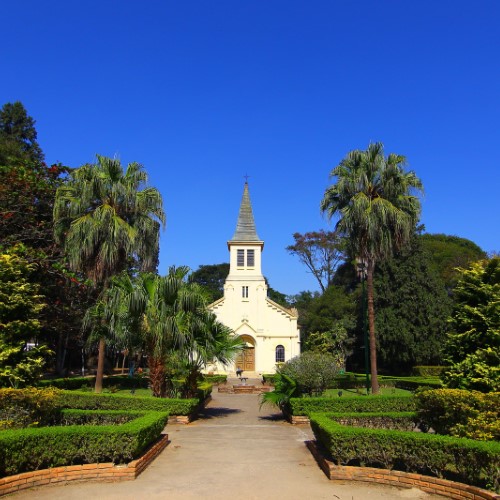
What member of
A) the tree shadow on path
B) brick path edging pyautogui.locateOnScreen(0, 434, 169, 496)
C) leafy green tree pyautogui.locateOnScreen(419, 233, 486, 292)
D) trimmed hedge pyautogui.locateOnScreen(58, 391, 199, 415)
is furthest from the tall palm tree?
leafy green tree pyautogui.locateOnScreen(419, 233, 486, 292)

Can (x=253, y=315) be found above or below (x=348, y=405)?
above

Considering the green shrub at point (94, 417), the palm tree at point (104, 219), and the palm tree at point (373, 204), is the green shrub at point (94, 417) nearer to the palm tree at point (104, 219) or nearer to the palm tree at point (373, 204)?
the palm tree at point (104, 219)

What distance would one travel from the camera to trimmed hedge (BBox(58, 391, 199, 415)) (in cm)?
1588

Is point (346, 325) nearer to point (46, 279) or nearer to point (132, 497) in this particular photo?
point (46, 279)

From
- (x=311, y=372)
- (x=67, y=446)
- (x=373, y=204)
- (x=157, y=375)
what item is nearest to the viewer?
(x=67, y=446)

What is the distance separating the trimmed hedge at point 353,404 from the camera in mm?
15898

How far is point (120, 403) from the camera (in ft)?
52.8

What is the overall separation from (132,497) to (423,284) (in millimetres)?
35028

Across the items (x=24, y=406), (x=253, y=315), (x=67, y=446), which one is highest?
(x=253, y=315)

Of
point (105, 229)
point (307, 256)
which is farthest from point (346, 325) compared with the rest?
point (105, 229)

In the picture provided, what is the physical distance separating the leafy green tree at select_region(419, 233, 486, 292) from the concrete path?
37.1 m

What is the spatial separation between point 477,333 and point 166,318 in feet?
31.2

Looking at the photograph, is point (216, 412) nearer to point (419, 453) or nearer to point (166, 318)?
point (166, 318)

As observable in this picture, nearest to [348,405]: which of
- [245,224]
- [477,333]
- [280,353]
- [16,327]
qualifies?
[477,333]
